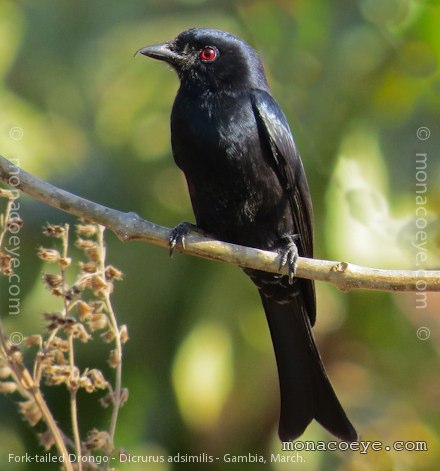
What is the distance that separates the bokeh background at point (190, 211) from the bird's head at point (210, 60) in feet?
2.19

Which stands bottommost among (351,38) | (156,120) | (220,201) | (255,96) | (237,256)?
(237,256)

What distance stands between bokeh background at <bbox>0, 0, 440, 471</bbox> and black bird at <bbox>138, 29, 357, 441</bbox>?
353 millimetres

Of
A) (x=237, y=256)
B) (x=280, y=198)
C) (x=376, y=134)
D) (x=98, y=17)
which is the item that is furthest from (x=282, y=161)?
(x=98, y=17)

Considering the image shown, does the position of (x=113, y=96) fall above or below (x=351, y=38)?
below

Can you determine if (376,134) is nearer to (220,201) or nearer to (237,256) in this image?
(220,201)

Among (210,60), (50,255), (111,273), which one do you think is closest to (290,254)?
(210,60)

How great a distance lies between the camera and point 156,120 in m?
4.20

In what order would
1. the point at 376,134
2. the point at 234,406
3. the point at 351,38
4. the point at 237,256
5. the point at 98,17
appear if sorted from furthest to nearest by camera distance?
the point at 98,17 < the point at 351,38 < the point at 376,134 < the point at 234,406 < the point at 237,256

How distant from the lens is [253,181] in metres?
3.18

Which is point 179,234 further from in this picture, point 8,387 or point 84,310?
point 8,387

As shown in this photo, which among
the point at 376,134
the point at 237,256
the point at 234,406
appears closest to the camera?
the point at 237,256

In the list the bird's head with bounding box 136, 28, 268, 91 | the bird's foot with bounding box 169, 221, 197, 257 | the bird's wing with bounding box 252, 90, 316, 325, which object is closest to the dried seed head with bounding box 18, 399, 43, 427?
the bird's foot with bounding box 169, 221, 197, 257

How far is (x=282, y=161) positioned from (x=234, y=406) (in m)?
1.05

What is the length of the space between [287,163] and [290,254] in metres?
0.40
